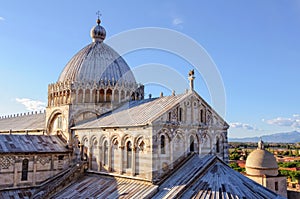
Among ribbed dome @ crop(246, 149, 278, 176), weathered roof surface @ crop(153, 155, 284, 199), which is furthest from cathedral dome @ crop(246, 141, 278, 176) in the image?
weathered roof surface @ crop(153, 155, 284, 199)

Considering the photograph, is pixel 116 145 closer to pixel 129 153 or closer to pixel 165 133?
pixel 129 153

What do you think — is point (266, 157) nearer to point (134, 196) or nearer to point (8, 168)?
point (134, 196)

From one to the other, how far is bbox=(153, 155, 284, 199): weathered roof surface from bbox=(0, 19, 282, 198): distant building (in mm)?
57

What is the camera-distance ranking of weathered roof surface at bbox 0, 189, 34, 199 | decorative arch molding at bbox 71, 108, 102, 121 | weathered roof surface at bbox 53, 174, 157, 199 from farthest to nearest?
decorative arch molding at bbox 71, 108, 102, 121 < weathered roof surface at bbox 0, 189, 34, 199 < weathered roof surface at bbox 53, 174, 157, 199

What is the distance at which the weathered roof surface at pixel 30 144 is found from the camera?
2347 centimetres

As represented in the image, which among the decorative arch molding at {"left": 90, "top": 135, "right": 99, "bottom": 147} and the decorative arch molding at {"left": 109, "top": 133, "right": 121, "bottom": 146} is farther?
the decorative arch molding at {"left": 90, "top": 135, "right": 99, "bottom": 147}

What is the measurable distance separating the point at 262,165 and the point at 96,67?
22.5 meters

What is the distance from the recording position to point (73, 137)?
26.4m

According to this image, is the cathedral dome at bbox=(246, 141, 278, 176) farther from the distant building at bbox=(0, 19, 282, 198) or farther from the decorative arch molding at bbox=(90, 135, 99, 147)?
the decorative arch molding at bbox=(90, 135, 99, 147)

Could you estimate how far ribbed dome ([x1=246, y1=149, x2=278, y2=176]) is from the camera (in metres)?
36.2

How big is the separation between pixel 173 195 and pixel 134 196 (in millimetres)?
2555

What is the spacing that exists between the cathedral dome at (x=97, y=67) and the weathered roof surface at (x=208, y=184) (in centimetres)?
1199

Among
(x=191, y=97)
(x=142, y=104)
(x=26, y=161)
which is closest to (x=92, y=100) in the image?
(x=142, y=104)

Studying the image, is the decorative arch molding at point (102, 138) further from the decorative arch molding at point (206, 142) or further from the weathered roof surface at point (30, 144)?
the decorative arch molding at point (206, 142)
